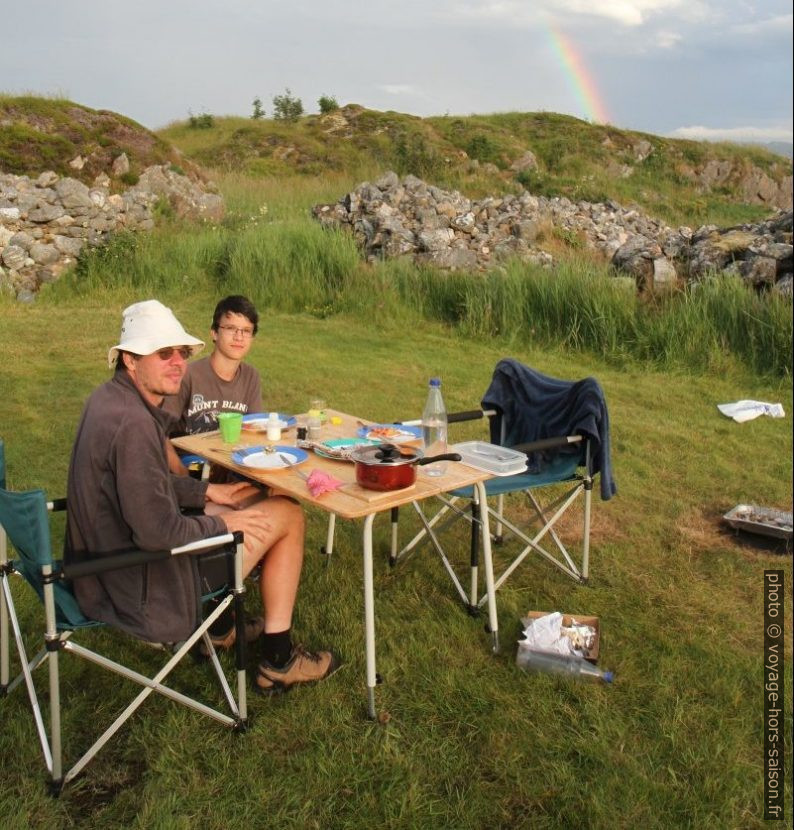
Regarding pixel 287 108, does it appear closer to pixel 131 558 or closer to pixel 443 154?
pixel 443 154

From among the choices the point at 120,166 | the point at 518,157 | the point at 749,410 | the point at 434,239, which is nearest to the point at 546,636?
the point at 749,410

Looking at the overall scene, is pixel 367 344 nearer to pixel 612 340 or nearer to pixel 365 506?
Result: pixel 612 340

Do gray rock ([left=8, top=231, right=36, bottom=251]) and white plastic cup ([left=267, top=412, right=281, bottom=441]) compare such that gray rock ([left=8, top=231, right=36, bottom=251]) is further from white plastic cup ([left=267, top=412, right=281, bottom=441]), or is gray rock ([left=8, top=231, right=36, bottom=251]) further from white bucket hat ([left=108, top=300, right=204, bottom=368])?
white bucket hat ([left=108, top=300, right=204, bottom=368])

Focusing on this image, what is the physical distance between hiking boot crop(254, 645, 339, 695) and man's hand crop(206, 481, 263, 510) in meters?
0.63

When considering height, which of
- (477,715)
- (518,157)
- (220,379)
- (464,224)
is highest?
(518,157)

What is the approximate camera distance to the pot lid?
107 inches

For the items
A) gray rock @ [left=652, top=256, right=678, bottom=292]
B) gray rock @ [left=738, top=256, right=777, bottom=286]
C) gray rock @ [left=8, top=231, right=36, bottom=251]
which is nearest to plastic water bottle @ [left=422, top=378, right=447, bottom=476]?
gray rock @ [left=652, top=256, right=678, bottom=292]

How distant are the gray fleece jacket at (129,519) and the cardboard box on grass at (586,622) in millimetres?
1556

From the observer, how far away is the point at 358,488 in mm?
2779

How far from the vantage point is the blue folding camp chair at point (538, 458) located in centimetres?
361

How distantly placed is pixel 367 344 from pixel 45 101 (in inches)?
437

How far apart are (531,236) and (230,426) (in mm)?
11108

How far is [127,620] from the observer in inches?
95.0

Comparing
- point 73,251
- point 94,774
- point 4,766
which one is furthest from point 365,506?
point 73,251
